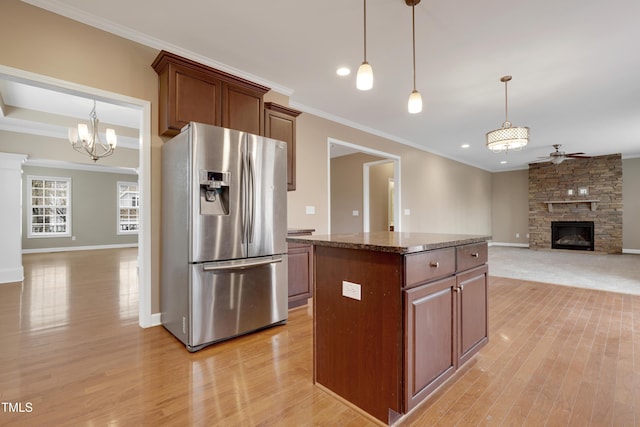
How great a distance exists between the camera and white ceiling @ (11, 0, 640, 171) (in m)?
2.32

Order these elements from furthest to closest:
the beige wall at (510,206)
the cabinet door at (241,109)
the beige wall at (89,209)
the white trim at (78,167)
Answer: the beige wall at (510,206) < the beige wall at (89,209) < the white trim at (78,167) < the cabinet door at (241,109)

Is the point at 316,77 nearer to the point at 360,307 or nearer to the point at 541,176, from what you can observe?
the point at 360,307

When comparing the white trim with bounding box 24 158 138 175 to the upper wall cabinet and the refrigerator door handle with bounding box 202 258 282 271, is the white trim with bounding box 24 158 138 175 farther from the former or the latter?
the refrigerator door handle with bounding box 202 258 282 271

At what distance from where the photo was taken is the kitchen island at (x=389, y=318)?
1430 millimetres

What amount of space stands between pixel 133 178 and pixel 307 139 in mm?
8304

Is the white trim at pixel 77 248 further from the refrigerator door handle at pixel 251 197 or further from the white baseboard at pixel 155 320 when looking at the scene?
the refrigerator door handle at pixel 251 197

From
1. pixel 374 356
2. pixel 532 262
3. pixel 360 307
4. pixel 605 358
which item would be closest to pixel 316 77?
pixel 360 307

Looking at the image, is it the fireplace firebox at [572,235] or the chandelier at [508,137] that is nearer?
the chandelier at [508,137]

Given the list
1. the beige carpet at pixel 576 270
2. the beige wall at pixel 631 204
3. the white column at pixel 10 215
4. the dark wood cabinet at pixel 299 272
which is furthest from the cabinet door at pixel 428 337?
the beige wall at pixel 631 204

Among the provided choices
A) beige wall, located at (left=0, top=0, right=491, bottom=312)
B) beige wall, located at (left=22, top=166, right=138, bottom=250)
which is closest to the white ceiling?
beige wall, located at (left=0, top=0, right=491, bottom=312)

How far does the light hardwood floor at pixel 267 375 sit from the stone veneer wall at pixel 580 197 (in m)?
6.71

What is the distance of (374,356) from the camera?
1519 millimetres

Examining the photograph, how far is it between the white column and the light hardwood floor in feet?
6.32

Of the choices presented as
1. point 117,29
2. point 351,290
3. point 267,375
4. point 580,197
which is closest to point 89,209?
point 117,29
